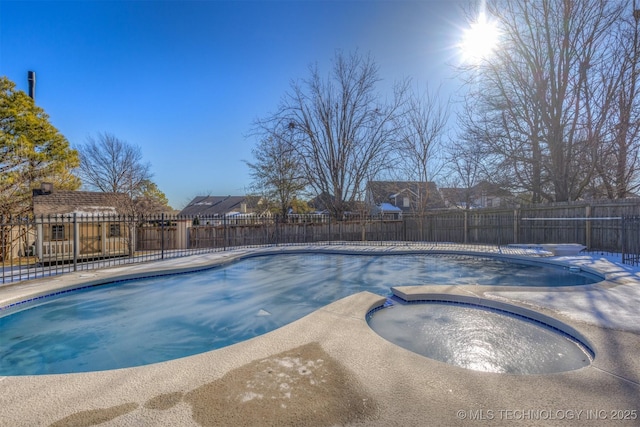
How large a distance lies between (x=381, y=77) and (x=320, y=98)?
3.48 meters

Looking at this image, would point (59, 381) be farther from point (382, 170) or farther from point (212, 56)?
point (382, 170)

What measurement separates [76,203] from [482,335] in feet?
45.0

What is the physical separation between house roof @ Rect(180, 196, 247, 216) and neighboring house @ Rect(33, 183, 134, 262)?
65.9 ft

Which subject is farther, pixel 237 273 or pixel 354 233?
pixel 354 233

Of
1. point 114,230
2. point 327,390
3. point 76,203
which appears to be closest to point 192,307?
point 327,390

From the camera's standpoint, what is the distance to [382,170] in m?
18.0

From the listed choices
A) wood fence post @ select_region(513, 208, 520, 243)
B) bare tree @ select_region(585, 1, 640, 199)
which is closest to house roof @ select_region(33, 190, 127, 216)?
wood fence post @ select_region(513, 208, 520, 243)

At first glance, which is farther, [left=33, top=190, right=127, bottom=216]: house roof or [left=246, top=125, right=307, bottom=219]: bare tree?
[left=246, top=125, right=307, bottom=219]: bare tree

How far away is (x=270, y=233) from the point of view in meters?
15.0

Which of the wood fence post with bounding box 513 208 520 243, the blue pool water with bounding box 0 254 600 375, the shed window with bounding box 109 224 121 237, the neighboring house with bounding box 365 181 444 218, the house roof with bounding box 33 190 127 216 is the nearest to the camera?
the blue pool water with bounding box 0 254 600 375

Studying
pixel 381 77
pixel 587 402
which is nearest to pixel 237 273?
pixel 587 402

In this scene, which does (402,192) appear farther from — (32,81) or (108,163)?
(108,163)

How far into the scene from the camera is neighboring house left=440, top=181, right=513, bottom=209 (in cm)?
1370

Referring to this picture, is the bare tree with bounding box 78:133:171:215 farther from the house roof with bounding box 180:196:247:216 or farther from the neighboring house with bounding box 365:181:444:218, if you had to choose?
the neighboring house with bounding box 365:181:444:218
